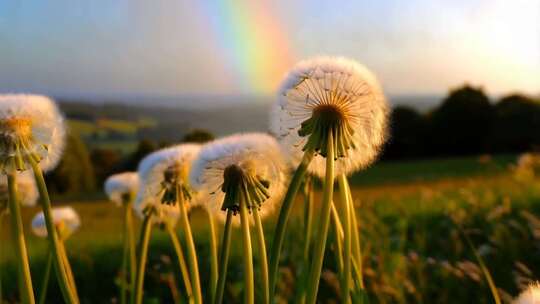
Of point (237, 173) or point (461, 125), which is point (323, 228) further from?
point (461, 125)

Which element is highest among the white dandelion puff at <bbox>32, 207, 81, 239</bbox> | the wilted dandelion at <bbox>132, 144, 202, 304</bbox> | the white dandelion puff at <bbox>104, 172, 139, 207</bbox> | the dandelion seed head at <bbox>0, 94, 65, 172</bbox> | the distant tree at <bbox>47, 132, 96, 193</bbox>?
the dandelion seed head at <bbox>0, 94, 65, 172</bbox>

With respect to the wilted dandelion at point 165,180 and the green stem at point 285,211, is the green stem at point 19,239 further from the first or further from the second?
the wilted dandelion at point 165,180

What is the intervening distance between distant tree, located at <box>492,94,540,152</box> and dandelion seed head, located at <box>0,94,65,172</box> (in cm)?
3463

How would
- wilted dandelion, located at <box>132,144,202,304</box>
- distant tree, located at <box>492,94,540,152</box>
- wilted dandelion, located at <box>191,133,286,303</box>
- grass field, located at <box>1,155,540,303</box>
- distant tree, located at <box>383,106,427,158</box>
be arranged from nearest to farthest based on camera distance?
wilted dandelion, located at <box>191,133,286,303</box> < wilted dandelion, located at <box>132,144,202,304</box> < grass field, located at <box>1,155,540,303</box> < distant tree, located at <box>383,106,427,158</box> < distant tree, located at <box>492,94,540,152</box>

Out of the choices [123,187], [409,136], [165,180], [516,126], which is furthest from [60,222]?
[516,126]

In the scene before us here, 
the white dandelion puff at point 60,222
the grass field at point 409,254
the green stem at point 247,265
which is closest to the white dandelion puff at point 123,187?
the white dandelion puff at point 60,222

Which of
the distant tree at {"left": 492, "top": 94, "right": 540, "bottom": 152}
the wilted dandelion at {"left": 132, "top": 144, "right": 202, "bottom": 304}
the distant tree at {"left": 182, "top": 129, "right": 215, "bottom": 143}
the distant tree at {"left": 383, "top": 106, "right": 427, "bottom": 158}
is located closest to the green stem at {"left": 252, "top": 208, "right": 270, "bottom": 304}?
the wilted dandelion at {"left": 132, "top": 144, "right": 202, "bottom": 304}

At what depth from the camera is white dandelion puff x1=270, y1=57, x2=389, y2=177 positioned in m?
1.40

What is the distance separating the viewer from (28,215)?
30.1 ft

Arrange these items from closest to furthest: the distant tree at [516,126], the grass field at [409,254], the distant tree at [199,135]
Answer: the distant tree at [199,135], the grass field at [409,254], the distant tree at [516,126]

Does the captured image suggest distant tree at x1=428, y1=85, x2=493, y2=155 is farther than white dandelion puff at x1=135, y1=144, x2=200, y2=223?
Yes

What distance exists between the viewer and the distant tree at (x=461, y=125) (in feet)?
127

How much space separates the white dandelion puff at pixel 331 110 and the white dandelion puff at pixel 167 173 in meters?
0.54

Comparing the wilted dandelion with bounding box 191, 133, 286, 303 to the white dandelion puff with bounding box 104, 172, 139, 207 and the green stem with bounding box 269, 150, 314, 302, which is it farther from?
the white dandelion puff with bounding box 104, 172, 139, 207
